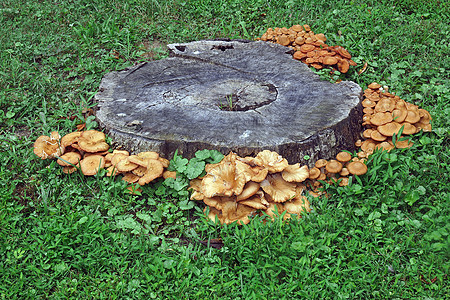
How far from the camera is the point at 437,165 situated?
145 inches

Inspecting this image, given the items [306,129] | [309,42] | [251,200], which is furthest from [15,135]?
[309,42]

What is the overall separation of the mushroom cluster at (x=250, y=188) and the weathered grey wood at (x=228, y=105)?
0.61 ft

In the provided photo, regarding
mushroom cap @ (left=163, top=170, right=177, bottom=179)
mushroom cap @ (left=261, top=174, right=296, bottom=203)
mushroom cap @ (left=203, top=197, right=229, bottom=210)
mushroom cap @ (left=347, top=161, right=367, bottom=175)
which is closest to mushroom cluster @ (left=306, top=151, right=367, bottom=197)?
mushroom cap @ (left=347, top=161, right=367, bottom=175)

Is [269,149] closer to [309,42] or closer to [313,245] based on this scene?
[313,245]

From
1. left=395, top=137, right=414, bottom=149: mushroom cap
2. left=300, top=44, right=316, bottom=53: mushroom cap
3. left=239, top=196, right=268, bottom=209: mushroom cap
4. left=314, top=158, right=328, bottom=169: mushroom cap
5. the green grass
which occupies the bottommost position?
the green grass

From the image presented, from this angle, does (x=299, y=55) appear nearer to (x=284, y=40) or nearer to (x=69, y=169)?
(x=284, y=40)

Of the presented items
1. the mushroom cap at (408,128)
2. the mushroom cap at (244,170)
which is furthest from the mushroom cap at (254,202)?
the mushroom cap at (408,128)

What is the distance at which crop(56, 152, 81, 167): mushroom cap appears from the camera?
3.78 meters

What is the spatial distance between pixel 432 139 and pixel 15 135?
4364mm

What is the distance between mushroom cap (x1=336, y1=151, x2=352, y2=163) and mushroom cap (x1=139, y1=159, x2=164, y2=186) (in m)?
1.58

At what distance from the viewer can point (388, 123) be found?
154 inches

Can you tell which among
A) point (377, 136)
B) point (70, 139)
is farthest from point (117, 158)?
point (377, 136)

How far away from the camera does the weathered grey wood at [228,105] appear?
3643 mm

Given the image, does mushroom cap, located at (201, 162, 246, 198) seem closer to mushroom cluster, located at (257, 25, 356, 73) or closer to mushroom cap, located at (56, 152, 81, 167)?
mushroom cap, located at (56, 152, 81, 167)
